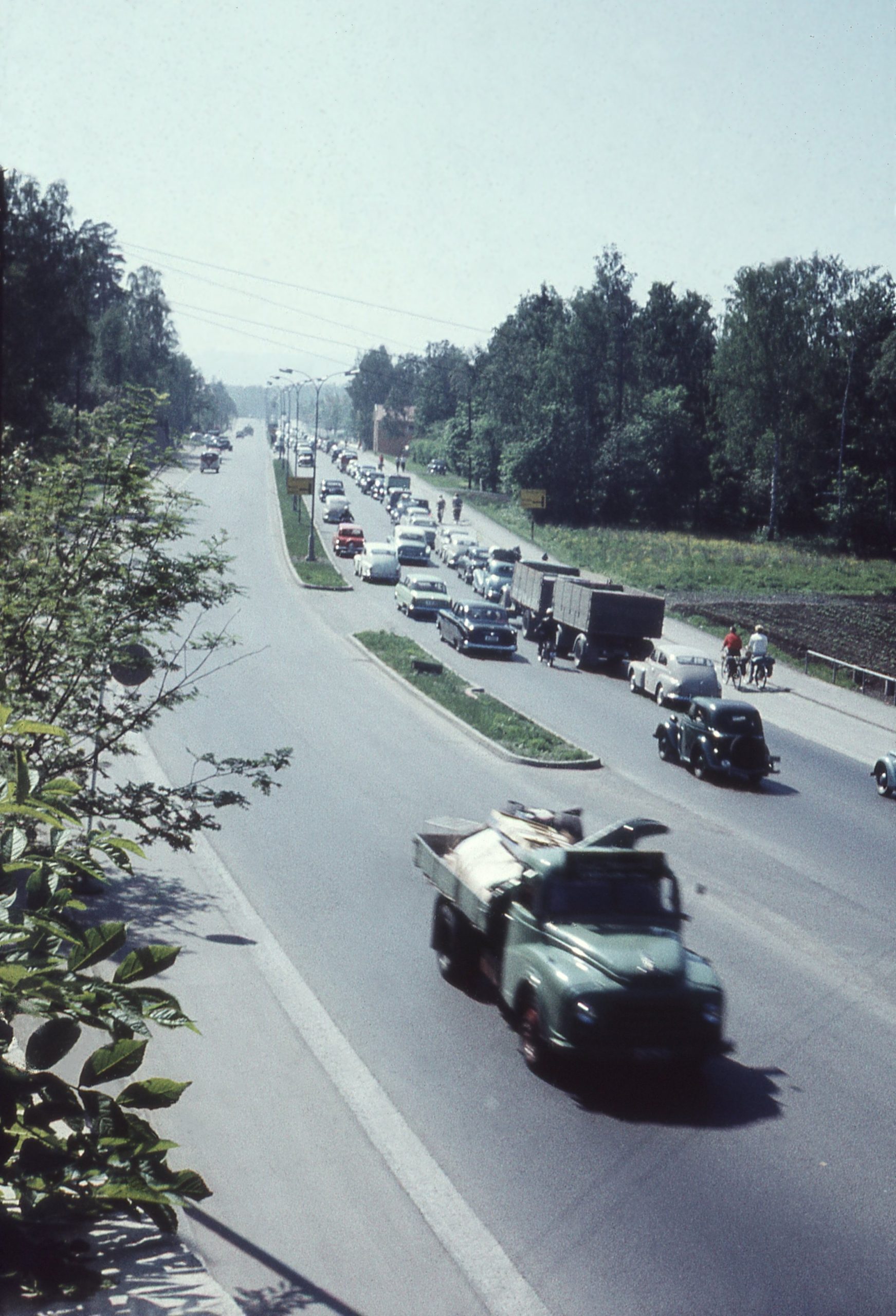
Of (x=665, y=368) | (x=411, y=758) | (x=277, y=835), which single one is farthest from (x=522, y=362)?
(x=277, y=835)

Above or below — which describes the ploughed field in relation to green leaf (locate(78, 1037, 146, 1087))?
below

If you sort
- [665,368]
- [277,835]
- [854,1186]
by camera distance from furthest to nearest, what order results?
[665,368] → [277,835] → [854,1186]

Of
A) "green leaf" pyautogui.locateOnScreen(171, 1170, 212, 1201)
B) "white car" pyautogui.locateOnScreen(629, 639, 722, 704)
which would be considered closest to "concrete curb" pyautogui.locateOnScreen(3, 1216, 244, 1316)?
"green leaf" pyautogui.locateOnScreen(171, 1170, 212, 1201)

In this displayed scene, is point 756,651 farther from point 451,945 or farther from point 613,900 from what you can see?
point 613,900

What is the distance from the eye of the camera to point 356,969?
12914 mm

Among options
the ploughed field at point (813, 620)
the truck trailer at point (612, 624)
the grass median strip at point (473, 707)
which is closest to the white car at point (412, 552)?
the ploughed field at point (813, 620)

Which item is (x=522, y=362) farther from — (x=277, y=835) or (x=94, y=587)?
(x=94, y=587)

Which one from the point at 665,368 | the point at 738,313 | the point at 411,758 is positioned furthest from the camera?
the point at 665,368

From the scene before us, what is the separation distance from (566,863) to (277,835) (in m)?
8.55

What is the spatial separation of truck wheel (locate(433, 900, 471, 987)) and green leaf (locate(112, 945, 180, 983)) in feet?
26.7

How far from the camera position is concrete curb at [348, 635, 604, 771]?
24469 millimetres

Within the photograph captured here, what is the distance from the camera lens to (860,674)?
36.5 metres

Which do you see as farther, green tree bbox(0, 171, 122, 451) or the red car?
the red car

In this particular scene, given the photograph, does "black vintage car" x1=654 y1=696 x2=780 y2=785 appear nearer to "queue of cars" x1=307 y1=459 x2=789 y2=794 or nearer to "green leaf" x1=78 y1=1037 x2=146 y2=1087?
"queue of cars" x1=307 y1=459 x2=789 y2=794
